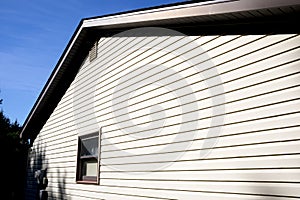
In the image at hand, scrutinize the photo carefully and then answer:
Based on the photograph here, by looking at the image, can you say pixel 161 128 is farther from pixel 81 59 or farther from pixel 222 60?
pixel 81 59

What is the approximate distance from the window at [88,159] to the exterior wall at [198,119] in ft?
0.77

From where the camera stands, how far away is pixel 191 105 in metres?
5.37

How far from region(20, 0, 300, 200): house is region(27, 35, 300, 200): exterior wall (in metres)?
0.02

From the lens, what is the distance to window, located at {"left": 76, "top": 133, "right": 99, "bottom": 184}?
8.19 meters

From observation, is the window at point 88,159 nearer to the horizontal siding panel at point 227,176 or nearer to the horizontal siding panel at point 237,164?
the horizontal siding panel at point 227,176

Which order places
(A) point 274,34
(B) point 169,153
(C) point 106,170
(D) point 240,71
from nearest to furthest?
(A) point 274,34, (D) point 240,71, (B) point 169,153, (C) point 106,170

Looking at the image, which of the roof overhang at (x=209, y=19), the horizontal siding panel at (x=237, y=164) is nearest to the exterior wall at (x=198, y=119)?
the horizontal siding panel at (x=237, y=164)

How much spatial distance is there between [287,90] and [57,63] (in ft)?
26.6

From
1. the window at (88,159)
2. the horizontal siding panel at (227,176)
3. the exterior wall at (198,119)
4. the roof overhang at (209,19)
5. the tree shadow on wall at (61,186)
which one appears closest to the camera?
the horizontal siding panel at (227,176)

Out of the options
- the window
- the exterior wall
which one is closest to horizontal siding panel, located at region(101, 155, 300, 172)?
the exterior wall

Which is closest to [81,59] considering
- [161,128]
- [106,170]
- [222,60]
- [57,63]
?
[57,63]

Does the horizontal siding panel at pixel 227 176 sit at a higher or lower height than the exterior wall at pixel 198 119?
lower

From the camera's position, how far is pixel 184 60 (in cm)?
573

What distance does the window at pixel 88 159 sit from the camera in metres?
8.19
